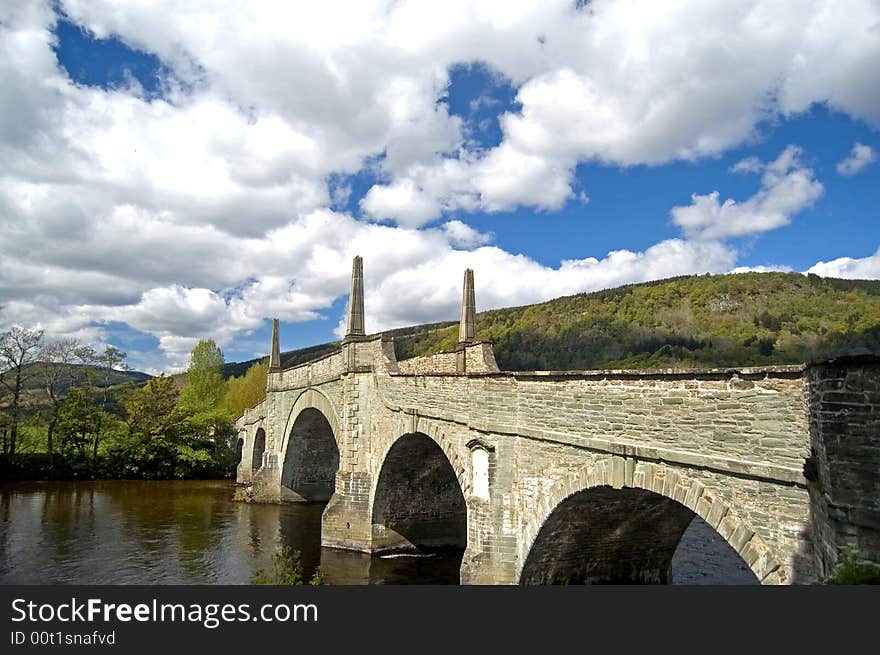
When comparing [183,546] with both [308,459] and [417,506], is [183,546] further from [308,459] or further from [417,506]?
[308,459]

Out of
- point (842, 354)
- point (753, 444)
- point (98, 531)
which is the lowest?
point (98, 531)

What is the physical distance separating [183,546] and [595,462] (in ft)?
59.2

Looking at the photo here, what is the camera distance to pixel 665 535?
12.1 metres

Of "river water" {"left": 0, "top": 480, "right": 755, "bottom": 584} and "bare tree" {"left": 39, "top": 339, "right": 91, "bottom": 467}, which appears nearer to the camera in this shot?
"river water" {"left": 0, "top": 480, "right": 755, "bottom": 584}

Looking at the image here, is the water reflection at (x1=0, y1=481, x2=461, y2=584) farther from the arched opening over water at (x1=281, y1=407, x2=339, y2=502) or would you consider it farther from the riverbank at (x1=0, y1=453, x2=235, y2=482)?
the riverbank at (x1=0, y1=453, x2=235, y2=482)

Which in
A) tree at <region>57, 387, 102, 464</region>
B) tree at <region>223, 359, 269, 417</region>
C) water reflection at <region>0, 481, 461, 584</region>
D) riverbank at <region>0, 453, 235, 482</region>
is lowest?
water reflection at <region>0, 481, 461, 584</region>

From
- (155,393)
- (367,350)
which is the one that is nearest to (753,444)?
(367,350)

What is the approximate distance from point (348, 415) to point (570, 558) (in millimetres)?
10943

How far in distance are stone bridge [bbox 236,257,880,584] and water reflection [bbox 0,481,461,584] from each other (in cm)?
222

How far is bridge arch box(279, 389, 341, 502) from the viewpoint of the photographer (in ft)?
101

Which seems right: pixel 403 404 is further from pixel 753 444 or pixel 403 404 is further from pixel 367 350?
pixel 753 444

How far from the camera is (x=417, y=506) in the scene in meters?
20.1

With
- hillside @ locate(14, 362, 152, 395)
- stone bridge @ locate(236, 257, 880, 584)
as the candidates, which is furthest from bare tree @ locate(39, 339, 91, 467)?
stone bridge @ locate(236, 257, 880, 584)

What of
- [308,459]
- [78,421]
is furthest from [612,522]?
[78,421]
